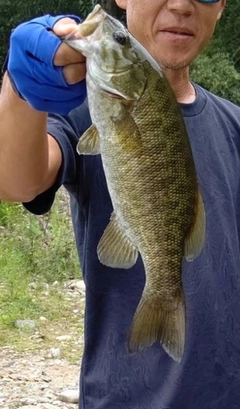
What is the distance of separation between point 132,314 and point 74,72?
0.77 meters

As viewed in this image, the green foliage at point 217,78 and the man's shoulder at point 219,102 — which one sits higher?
the man's shoulder at point 219,102

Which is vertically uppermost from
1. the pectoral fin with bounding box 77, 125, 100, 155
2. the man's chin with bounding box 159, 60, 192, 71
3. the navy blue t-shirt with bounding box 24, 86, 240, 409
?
the pectoral fin with bounding box 77, 125, 100, 155

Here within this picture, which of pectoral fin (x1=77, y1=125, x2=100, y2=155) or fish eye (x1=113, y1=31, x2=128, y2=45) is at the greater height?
fish eye (x1=113, y1=31, x2=128, y2=45)

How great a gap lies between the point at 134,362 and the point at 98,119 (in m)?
0.78

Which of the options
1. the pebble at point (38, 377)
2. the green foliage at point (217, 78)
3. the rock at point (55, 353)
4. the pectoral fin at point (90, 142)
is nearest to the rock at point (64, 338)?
the pebble at point (38, 377)

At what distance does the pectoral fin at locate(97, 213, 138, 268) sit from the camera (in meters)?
2.05

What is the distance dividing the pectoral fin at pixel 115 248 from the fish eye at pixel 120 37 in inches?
16.8

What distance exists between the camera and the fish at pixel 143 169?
191 centimetres

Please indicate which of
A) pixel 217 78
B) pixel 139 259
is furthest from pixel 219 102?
pixel 217 78

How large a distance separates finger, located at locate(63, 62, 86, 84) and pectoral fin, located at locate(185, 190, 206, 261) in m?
0.44

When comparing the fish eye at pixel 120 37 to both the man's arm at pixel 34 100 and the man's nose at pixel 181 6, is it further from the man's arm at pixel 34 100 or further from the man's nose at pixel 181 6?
the man's nose at pixel 181 6

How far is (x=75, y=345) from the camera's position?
5.57 meters

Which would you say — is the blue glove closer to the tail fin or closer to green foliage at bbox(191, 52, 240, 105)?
the tail fin

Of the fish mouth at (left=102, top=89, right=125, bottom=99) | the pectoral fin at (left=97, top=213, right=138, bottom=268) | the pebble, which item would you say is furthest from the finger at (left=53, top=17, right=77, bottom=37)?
the pebble
